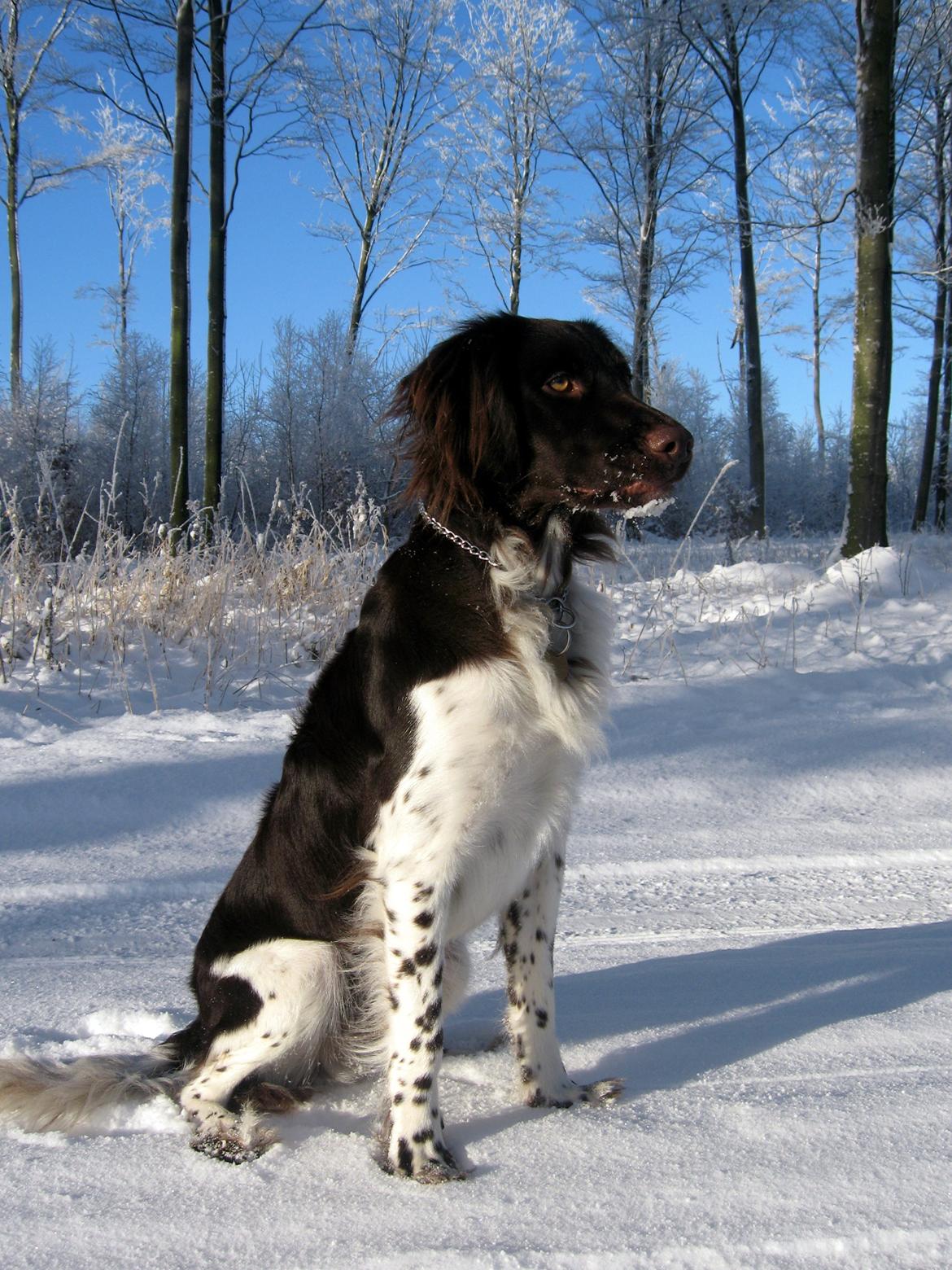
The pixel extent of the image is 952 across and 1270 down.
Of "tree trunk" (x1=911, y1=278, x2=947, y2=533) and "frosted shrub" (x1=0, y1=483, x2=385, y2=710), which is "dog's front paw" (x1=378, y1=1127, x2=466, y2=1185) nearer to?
"frosted shrub" (x1=0, y1=483, x2=385, y2=710)

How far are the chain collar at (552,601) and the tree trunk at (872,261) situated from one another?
23.7ft

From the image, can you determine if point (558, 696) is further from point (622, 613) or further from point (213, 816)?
point (622, 613)

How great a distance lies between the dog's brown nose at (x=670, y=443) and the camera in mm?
1824

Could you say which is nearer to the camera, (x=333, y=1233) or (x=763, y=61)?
(x=333, y=1233)

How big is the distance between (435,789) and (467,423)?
748 mm

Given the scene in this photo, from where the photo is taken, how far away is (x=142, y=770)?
4.04 metres

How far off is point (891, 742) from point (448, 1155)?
364 centimetres

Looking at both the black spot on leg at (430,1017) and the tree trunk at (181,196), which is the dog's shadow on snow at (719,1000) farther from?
the tree trunk at (181,196)

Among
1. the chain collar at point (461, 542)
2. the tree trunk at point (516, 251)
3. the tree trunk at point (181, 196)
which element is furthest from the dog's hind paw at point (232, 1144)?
the tree trunk at point (516, 251)

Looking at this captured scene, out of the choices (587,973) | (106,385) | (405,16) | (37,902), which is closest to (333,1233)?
(587,973)

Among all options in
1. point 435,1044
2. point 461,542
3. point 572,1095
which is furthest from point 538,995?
point 461,542

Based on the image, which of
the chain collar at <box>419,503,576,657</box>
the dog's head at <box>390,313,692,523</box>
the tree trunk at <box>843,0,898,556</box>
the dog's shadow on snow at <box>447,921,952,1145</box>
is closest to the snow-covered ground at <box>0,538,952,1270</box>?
the dog's shadow on snow at <box>447,921,952,1145</box>

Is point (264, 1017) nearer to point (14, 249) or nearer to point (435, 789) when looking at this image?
point (435, 789)

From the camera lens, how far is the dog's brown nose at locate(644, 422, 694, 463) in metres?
1.82
